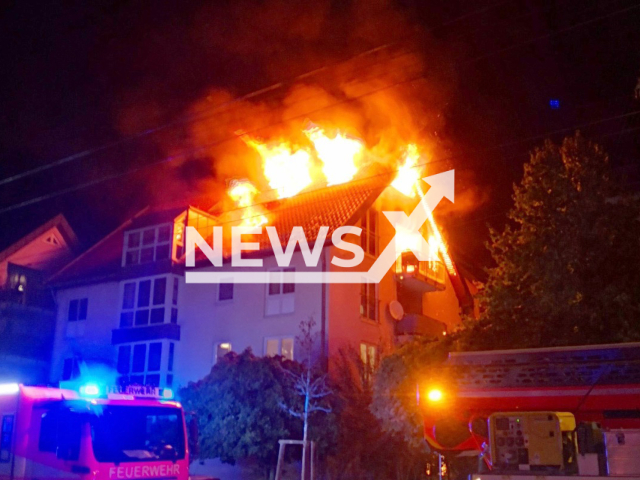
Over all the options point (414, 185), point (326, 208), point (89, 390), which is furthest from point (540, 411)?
point (414, 185)

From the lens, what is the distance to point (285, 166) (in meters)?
27.1

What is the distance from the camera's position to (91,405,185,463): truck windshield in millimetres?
9461

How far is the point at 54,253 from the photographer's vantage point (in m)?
29.8

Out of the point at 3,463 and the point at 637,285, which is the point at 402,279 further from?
the point at 3,463

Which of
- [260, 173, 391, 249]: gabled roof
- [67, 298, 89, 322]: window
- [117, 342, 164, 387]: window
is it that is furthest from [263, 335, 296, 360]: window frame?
[67, 298, 89, 322]: window

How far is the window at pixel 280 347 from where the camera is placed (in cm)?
2045

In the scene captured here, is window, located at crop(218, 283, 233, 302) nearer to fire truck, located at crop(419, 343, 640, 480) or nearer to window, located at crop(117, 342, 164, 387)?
window, located at crop(117, 342, 164, 387)

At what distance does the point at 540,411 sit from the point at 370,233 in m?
16.3

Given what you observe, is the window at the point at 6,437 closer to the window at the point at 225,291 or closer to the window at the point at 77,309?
the window at the point at 225,291

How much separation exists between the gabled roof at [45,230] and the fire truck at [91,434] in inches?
763

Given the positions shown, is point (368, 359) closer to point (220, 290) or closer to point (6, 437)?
point (220, 290)

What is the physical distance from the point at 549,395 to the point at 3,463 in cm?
878

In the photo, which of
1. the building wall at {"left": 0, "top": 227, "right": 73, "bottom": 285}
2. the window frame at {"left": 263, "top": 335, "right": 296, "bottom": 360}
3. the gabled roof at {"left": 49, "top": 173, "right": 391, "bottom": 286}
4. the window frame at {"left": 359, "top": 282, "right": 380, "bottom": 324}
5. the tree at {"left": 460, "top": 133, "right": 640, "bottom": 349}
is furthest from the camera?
the building wall at {"left": 0, "top": 227, "right": 73, "bottom": 285}

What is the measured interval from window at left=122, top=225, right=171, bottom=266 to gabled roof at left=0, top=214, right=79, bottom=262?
6142 mm
